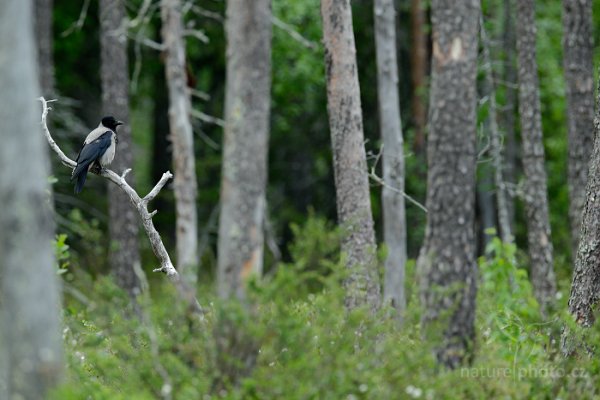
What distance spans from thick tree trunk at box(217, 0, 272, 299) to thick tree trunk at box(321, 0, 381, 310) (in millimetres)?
3014

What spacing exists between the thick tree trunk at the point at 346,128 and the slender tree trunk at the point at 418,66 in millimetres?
10735

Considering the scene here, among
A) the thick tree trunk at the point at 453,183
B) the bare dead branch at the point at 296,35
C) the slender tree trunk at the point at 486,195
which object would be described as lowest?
the slender tree trunk at the point at 486,195

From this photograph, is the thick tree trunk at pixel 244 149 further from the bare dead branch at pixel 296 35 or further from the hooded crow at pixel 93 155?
the hooded crow at pixel 93 155

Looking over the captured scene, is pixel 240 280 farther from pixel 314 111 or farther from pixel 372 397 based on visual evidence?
pixel 314 111

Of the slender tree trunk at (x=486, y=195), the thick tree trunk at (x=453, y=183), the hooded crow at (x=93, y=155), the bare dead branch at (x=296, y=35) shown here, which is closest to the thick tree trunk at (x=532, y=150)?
the bare dead branch at (x=296, y=35)

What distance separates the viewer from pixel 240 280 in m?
7.14

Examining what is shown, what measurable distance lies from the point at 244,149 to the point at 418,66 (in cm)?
1473

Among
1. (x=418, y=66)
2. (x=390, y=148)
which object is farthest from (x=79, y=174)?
(x=418, y=66)

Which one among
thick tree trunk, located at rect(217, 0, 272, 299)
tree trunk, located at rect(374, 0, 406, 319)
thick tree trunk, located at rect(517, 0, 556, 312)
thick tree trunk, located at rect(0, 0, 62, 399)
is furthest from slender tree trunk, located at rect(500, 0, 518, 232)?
thick tree trunk, located at rect(0, 0, 62, 399)

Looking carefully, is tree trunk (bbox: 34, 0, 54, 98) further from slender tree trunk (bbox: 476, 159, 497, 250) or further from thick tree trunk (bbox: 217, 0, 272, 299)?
thick tree trunk (bbox: 217, 0, 272, 299)

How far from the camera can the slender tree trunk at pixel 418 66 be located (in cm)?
2156

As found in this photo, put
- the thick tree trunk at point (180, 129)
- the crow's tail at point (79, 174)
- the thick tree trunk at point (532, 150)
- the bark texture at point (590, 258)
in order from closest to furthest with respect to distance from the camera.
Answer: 1. the bark texture at point (590, 258)
2. the crow's tail at point (79, 174)
3. the thick tree trunk at point (532, 150)
4. the thick tree trunk at point (180, 129)

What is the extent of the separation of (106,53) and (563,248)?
1089 cm

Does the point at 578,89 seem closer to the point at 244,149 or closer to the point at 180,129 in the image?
the point at 180,129
